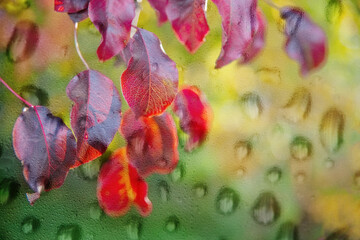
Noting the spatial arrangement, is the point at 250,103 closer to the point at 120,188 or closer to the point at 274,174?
the point at 274,174

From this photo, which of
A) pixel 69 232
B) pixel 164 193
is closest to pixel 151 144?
pixel 164 193

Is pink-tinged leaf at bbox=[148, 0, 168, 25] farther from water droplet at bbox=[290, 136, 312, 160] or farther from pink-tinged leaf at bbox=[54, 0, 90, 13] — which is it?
water droplet at bbox=[290, 136, 312, 160]

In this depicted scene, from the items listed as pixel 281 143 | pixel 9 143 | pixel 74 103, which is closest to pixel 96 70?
pixel 74 103

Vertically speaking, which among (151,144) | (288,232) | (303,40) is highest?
(303,40)

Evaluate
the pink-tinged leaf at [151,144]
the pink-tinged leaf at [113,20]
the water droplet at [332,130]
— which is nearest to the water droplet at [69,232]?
the pink-tinged leaf at [151,144]

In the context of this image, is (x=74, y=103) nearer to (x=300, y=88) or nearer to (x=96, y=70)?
(x=96, y=70)

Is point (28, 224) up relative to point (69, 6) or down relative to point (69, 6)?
down
